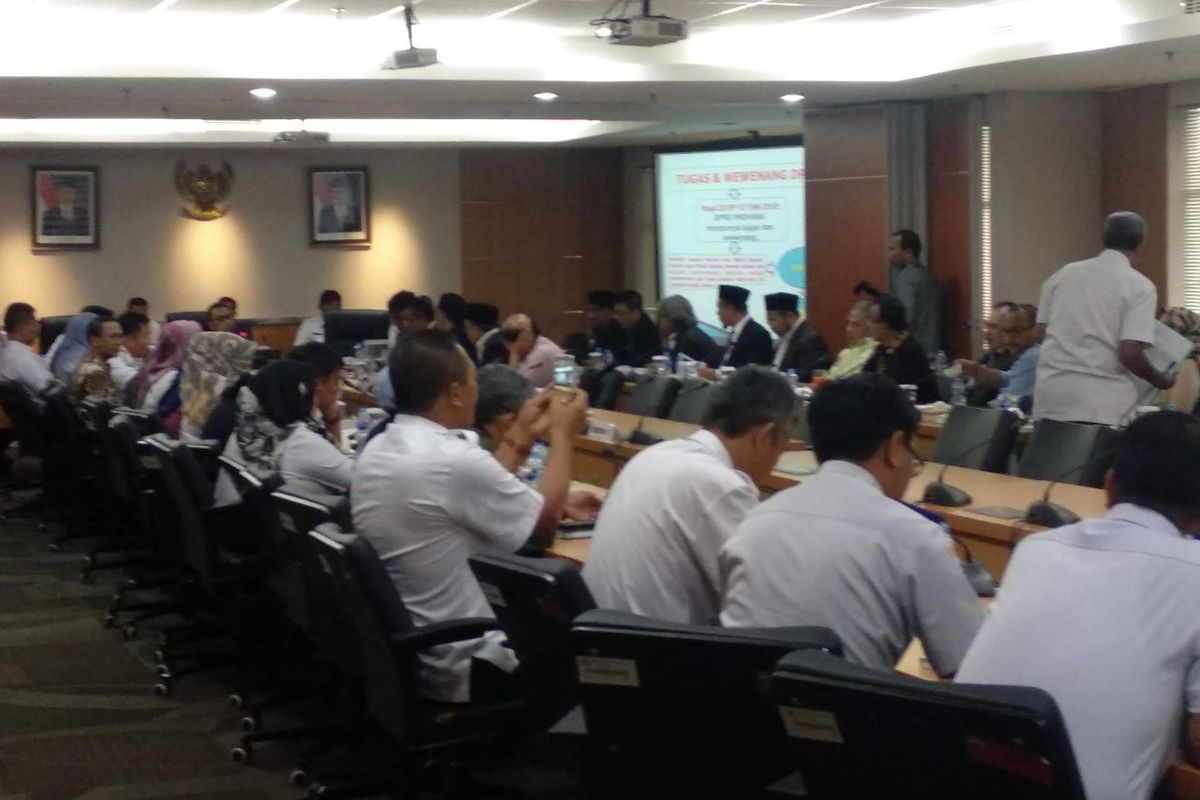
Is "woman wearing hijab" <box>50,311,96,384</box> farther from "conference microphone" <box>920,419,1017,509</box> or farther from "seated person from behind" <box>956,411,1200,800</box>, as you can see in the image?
"seated person from behind" <box>956,411,1200,800</box>

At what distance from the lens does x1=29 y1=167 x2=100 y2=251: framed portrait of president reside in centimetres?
1478

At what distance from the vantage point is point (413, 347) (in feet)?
12.7

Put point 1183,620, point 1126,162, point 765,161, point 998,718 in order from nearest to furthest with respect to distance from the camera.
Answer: point 998,718 → point 1183,620 → point 1126,162 → point 765,161

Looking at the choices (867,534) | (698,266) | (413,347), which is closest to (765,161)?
(698,266)

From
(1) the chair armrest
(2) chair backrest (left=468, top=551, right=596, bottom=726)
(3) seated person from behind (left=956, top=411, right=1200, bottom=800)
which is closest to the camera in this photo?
(3) seated person from behind (left=956, top=411, right=1200, bottom=800)

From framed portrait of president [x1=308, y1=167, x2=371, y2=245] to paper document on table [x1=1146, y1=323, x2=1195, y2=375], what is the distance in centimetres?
1107

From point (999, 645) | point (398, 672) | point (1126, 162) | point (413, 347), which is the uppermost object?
point (1126, 162)

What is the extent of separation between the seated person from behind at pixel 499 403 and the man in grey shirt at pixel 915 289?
6750 millimetres

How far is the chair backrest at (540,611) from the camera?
2863 millimetres

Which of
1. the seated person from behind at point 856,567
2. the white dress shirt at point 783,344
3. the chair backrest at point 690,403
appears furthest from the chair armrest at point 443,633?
the white dress shirt at point 783,344

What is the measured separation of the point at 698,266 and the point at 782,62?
6149 millimetres

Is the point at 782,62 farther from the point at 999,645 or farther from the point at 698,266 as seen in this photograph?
the point at 999,645

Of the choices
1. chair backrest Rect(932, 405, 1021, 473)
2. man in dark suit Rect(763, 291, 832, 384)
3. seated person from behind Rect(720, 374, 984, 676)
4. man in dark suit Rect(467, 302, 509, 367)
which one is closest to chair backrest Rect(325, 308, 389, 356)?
man in dark suit Rect(467, 302, 509, 367)

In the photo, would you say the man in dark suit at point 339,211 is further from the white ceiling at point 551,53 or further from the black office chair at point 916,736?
the black office chair at point 916,736
